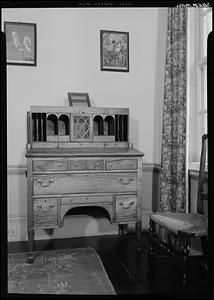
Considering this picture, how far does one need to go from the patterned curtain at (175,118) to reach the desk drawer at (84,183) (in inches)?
11.6

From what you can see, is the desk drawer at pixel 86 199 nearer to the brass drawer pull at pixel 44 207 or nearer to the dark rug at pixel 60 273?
the brass drawer pull at pixel 44 207

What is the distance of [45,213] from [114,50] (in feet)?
4.82

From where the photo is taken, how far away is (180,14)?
1.92 m

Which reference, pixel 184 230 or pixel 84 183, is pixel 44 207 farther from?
pixel 184 230

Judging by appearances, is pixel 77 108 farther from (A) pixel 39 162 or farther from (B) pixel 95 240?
(B) pixel 95 240

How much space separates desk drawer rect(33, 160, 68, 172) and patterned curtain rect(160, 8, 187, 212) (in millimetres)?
757

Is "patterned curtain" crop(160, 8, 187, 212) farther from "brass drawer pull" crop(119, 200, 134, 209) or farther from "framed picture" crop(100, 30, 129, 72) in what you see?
"framed picture" crop(100, 30, 129, 72)

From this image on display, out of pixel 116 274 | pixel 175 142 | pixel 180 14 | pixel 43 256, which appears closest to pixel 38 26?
pixel 180 14

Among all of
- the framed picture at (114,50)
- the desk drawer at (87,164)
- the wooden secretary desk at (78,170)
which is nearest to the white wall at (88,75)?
the framed picture at (114,50)

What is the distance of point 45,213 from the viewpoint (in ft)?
5.96

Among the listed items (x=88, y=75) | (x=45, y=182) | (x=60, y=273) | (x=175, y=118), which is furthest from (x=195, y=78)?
(x=60, y=273)

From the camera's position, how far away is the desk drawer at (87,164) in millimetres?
1860

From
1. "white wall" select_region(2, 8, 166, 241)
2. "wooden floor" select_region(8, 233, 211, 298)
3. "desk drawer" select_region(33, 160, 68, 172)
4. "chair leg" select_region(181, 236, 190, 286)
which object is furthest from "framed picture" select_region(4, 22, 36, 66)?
"chair leg" select_region(181, 236, 190, 286)

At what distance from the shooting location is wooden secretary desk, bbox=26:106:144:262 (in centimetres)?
181
